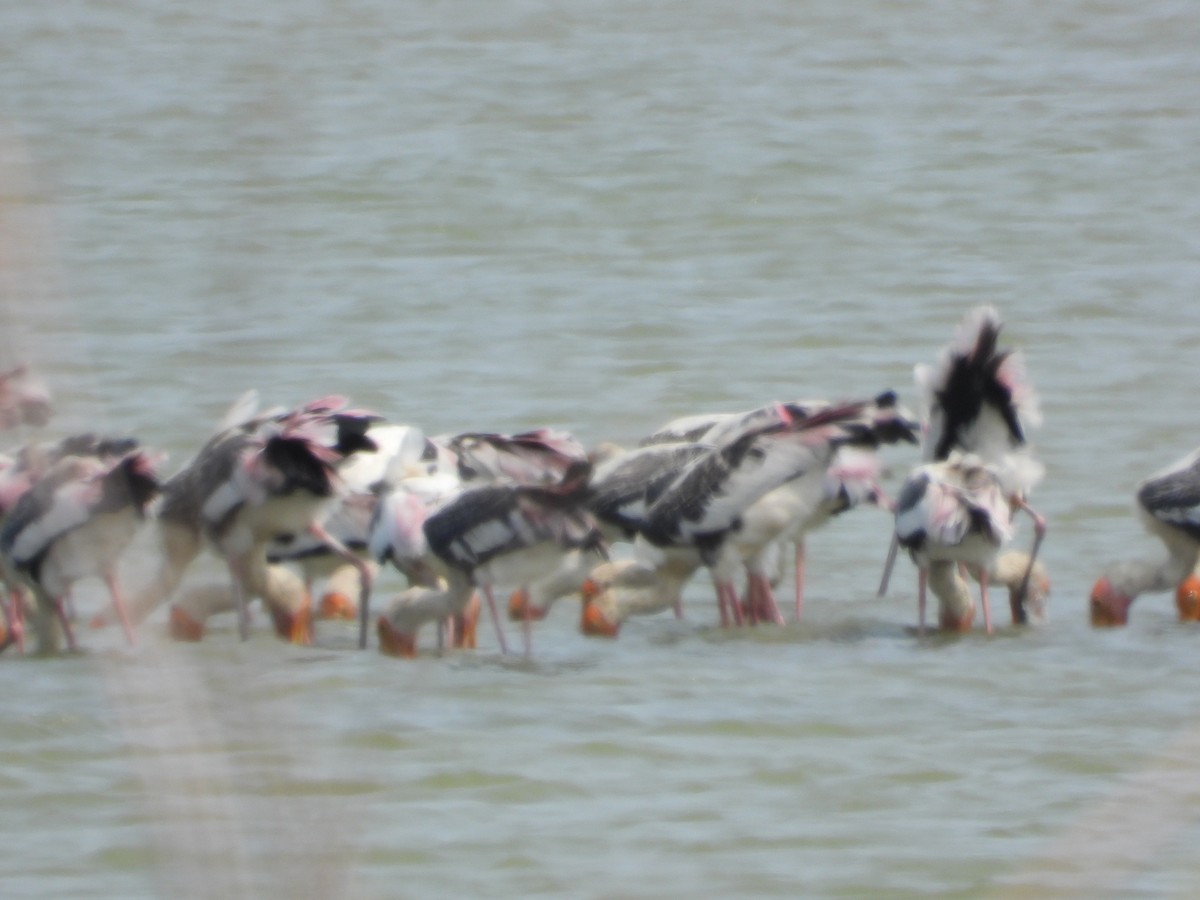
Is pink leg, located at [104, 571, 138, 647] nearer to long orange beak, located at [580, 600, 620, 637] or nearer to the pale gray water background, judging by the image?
the pale gray water background

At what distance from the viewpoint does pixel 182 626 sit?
6.68 metres

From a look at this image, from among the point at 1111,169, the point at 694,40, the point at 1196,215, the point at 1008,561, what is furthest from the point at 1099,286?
the point at 694,40

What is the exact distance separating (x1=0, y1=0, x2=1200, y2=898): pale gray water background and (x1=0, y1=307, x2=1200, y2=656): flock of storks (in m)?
0.18

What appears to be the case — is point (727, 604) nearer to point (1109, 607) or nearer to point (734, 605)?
point (734, 605)

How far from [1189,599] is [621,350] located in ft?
14.2

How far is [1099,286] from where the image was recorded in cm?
1216

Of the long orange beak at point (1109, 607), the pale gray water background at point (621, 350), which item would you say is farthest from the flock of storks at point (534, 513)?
the pale gray water background at point (621, 350)

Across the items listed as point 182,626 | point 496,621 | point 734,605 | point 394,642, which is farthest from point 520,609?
point 182,626

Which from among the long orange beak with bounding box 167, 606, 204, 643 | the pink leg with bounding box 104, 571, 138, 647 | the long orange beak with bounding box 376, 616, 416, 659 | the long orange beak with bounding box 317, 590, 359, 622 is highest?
the pink leg with bounding box 104, 571, 138, 647

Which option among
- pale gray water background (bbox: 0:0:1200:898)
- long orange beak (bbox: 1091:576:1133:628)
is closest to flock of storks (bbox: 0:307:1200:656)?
long orange beak (bbox: 1091:576:1133:628)

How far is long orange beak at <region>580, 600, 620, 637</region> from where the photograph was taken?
272 inches

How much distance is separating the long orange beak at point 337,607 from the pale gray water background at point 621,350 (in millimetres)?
322

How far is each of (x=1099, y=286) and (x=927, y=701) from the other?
6.63 m

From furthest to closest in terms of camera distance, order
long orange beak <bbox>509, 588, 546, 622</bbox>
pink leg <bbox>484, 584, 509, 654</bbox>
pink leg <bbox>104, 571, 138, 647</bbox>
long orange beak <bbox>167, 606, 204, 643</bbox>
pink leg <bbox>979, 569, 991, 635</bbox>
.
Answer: long orange beak <bbox>509, 588, 546, 622</bbox>
pink leg <bbox>979, 569, 991, 635</bbox>
pink leg <bbox>484, 584, 509, 654</bbox>
long orange beak <bbox>167, 606, 204, 643</bbox>
pink leg <bbox>104, 571, 138, 647</bbox>
